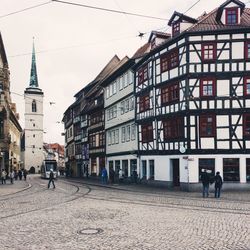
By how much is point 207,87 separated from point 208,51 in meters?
2.72

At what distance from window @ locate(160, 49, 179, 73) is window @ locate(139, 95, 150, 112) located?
380 cm

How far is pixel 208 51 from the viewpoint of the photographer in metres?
32.0

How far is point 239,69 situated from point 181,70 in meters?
4.37

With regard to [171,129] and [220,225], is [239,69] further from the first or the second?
[220,225]

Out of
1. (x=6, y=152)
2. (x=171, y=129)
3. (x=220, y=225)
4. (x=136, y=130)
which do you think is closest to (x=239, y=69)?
(x=171, y=129)

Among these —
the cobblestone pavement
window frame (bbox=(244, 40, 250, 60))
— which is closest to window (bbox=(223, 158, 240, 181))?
window frame (bbox=(244, 40, 250, 60))

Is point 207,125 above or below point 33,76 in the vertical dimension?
below

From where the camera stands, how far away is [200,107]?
105ft

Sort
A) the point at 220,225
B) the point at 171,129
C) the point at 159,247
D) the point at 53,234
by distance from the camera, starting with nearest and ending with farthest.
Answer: the point at 159,247, the point at 53,234, the point at 220,225, the point at 171,129

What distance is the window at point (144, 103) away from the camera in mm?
38750

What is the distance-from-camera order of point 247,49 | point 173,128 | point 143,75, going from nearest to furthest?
1. point 247,49
2. point 173,128
3. point 143,75

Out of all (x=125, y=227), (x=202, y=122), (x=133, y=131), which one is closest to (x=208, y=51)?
(x=202, y=122)

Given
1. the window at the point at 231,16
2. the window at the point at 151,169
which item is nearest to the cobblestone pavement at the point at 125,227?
the window at the point at 231,16

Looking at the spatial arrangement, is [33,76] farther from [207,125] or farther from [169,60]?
[207,125]
